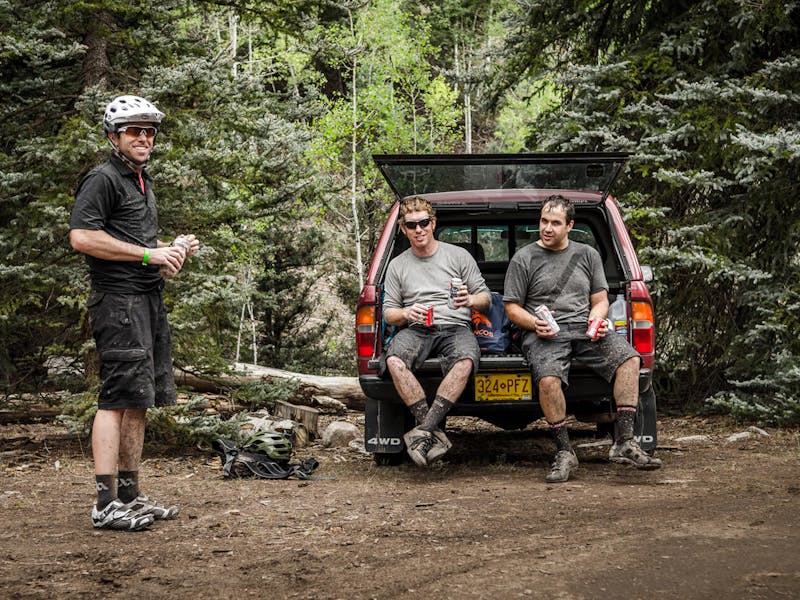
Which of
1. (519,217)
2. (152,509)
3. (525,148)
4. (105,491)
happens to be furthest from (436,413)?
(525,148)

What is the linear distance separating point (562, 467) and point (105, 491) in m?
2.99

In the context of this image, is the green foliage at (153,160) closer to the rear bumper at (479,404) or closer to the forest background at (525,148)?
the forest background at (525,148)

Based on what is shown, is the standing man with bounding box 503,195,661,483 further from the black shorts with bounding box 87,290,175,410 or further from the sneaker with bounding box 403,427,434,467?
the black shorts with bounding box 87,290,175,410

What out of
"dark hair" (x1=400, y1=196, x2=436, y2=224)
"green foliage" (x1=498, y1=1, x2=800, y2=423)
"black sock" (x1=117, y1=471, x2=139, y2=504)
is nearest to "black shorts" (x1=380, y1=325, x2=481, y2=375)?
"dark hair" (x1=400, y1=196, x2=436, y2=224)

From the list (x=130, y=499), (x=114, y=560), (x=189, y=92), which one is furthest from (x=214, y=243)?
(x=114, y=560)

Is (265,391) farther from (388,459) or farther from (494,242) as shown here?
(494,242)

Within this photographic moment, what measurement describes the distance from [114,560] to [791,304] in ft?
22.8

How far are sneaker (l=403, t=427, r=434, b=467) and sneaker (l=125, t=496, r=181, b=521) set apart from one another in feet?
5.45

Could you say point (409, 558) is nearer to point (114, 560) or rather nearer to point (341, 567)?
point (341, 567)

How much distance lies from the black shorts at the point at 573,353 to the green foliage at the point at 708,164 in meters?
2.68

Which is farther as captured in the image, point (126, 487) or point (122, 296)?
point (126, 487)

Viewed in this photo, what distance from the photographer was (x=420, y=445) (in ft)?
20.2

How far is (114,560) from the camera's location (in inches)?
163

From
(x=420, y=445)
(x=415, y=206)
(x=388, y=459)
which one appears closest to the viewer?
(x=420, y=445)
